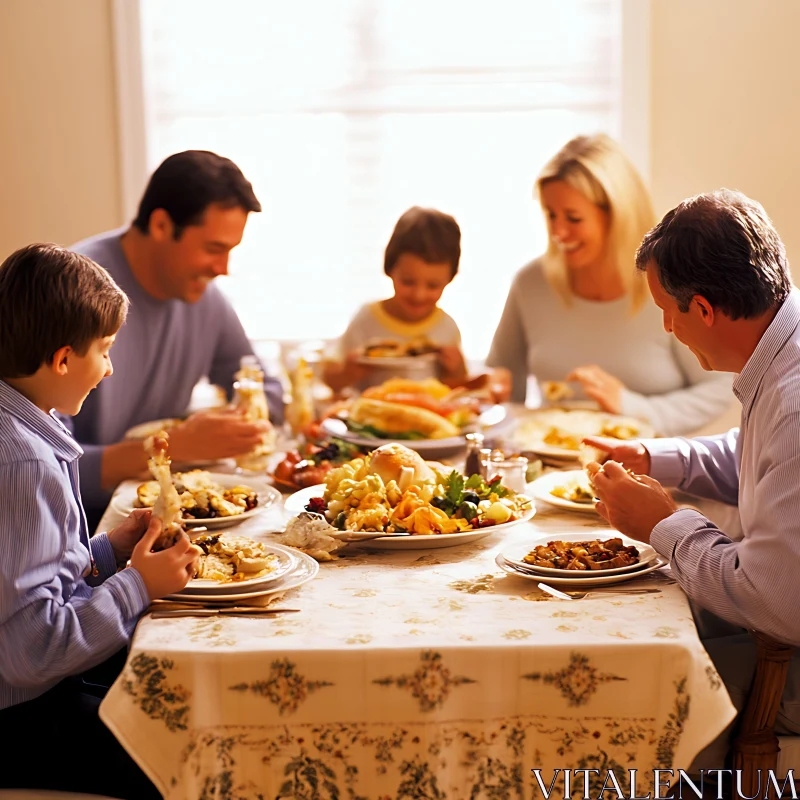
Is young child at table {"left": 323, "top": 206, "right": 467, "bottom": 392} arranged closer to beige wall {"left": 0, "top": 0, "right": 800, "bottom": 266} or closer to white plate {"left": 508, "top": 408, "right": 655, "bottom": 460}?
white plate {"left": 508, "top": 408, "right": 655, "bottom": 460}

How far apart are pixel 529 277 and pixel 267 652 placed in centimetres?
243

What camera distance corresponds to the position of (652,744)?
1.44m

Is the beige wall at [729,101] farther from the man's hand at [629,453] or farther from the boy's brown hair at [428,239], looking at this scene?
the man's hand at [629,453]

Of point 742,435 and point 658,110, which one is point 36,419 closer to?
point 742,435

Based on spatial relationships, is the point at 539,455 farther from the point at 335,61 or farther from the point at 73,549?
the point at 335,61

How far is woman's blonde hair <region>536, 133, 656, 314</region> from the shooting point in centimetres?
337

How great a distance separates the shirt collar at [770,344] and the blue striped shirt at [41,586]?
3.37 feet

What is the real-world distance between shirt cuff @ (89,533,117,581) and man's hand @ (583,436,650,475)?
3.28ft

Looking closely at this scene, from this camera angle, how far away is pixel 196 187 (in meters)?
2.99

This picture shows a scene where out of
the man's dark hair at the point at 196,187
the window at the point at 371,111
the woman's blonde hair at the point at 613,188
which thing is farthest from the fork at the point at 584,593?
the window at the point at 371,111

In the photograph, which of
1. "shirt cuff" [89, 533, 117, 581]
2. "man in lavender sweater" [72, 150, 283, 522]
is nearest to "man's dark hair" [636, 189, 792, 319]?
"shirt cuff" [89, 533, 117, 581]


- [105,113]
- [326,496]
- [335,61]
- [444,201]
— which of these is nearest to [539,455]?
[326,496]

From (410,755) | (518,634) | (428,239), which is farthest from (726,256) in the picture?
(428,239)

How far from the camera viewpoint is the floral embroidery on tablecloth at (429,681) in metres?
1.42
